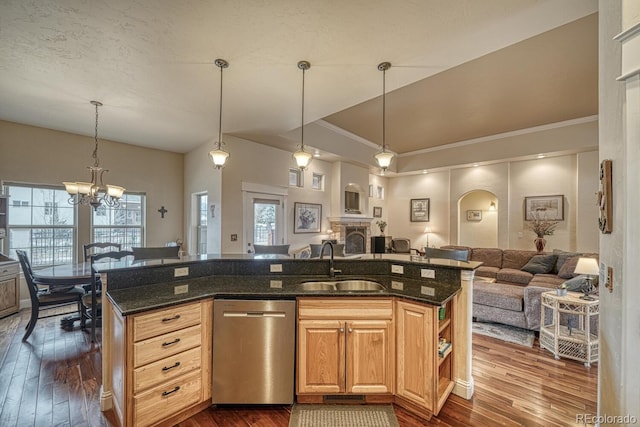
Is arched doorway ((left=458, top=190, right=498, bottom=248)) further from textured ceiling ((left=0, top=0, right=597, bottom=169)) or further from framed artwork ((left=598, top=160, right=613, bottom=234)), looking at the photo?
framed artwork ((left=598, top=160, right=613, bottom=234))

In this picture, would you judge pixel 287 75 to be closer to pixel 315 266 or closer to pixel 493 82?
pixel 315 266

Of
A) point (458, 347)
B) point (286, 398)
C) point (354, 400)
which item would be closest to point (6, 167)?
point (286, 398)

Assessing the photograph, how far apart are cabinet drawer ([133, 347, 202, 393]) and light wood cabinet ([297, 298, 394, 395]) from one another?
0.76 meters

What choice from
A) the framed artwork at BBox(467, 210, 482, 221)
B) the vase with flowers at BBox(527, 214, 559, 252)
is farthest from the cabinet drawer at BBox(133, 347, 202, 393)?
the framed artwork at BBox(467, 210, 482, 221)

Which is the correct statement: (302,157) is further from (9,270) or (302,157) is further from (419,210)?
(419,210)

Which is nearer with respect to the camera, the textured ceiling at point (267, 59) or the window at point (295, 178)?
the textured ceiling at point (267, 59)

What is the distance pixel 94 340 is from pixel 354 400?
10.2ft

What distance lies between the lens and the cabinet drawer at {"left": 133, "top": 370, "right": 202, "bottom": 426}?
170 centimetres

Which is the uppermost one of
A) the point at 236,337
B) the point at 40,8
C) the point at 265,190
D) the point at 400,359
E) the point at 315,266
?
the point at 40,8

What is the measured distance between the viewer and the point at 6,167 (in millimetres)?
4098

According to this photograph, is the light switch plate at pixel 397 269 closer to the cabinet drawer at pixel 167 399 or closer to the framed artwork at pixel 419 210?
the cabinet drawer at pixel 167 399

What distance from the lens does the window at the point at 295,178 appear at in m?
5.97

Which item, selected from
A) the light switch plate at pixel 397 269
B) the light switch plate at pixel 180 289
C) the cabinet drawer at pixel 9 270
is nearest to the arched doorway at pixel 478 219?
the light switch plate at pixel 397 269

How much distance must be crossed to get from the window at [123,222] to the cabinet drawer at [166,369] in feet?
14.8
